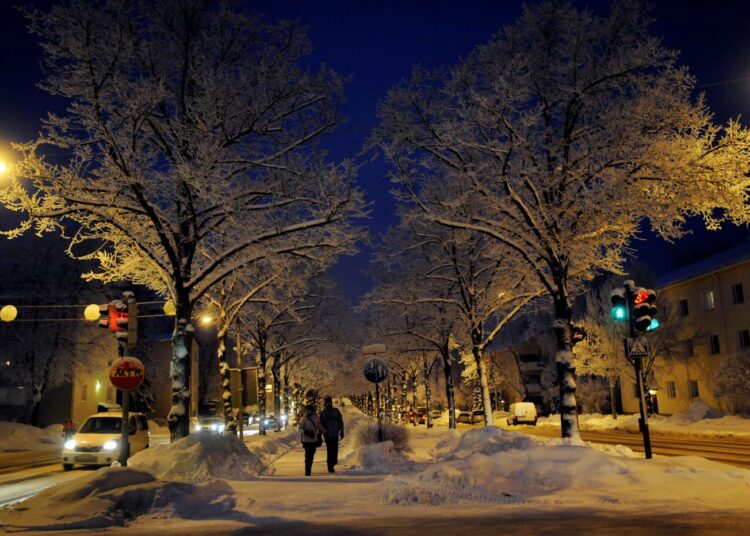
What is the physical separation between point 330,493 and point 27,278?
141ft

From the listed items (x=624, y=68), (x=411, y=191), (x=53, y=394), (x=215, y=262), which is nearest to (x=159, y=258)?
(x=215, y=262)

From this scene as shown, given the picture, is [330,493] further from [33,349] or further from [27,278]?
[27,278]

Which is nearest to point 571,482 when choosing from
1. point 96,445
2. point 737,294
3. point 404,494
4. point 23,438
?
point 404,494

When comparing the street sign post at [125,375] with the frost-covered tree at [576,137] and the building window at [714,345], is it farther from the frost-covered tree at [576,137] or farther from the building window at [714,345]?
the building window at [714,345]

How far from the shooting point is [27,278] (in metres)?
46.7

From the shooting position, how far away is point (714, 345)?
45.5 meters

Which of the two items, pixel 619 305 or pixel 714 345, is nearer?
pixel 619 305

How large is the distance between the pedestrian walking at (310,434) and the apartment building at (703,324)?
32.8 meters

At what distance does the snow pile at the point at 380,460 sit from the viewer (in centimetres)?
1587

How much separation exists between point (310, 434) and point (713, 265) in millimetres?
38958

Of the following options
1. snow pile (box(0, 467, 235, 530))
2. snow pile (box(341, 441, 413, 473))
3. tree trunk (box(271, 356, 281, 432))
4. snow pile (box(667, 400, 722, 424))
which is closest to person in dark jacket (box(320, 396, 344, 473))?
snow pile (box(341, 441, 413, 473))

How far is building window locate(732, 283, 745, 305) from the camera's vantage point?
139 ft

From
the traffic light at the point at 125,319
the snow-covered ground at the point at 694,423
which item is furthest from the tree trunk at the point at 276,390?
the traffic light at the point at 125,319

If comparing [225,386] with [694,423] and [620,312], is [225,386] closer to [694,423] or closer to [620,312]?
[620,312]
